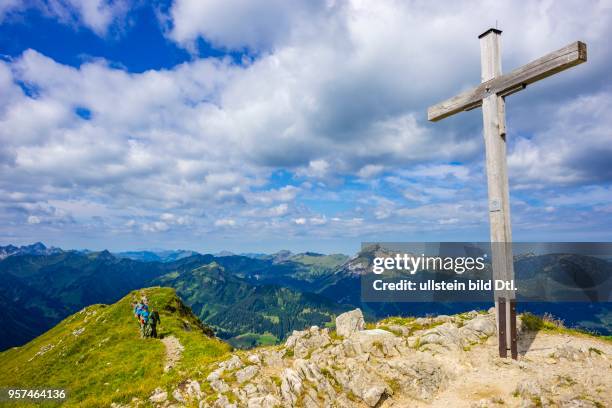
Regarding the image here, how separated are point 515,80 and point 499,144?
7.50 feet

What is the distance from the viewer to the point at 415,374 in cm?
1203

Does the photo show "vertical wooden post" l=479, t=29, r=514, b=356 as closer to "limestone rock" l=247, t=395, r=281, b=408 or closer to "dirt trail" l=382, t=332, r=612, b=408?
"dirt trail" l=382, t=332, r=612, b=408

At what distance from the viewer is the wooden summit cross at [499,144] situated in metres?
12.2

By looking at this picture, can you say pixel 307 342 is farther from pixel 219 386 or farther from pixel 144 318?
pixel 144 318

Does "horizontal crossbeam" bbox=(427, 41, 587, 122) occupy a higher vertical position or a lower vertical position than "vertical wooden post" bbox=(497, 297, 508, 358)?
higher

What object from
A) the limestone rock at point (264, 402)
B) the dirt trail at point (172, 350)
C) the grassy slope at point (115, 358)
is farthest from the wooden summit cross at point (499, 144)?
the dirt trail at point (172, 350)

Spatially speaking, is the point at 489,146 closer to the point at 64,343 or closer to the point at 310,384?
the point at 310,384

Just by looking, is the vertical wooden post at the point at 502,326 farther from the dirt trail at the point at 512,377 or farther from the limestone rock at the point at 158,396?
the limestone rock at the point at 158,396

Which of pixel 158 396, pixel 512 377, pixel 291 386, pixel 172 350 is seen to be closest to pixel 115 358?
pixel 172 350

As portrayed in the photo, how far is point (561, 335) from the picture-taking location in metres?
15.1

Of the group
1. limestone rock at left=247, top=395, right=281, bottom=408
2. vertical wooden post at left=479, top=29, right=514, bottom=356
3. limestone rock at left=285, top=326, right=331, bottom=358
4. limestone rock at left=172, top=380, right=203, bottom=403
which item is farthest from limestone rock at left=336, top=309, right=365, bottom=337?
limestone rock at left=172, top=380, right=203, bottom=403

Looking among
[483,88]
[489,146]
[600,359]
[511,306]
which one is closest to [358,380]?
[511,306]

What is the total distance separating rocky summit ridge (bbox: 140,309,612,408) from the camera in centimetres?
1035

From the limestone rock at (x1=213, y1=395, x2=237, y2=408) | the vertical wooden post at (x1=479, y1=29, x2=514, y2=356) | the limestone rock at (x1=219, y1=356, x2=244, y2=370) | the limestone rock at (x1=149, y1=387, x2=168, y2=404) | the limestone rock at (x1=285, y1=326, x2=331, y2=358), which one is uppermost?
the vertical wooden post at (x1=479, y1=29, x2=514, y2=356)
